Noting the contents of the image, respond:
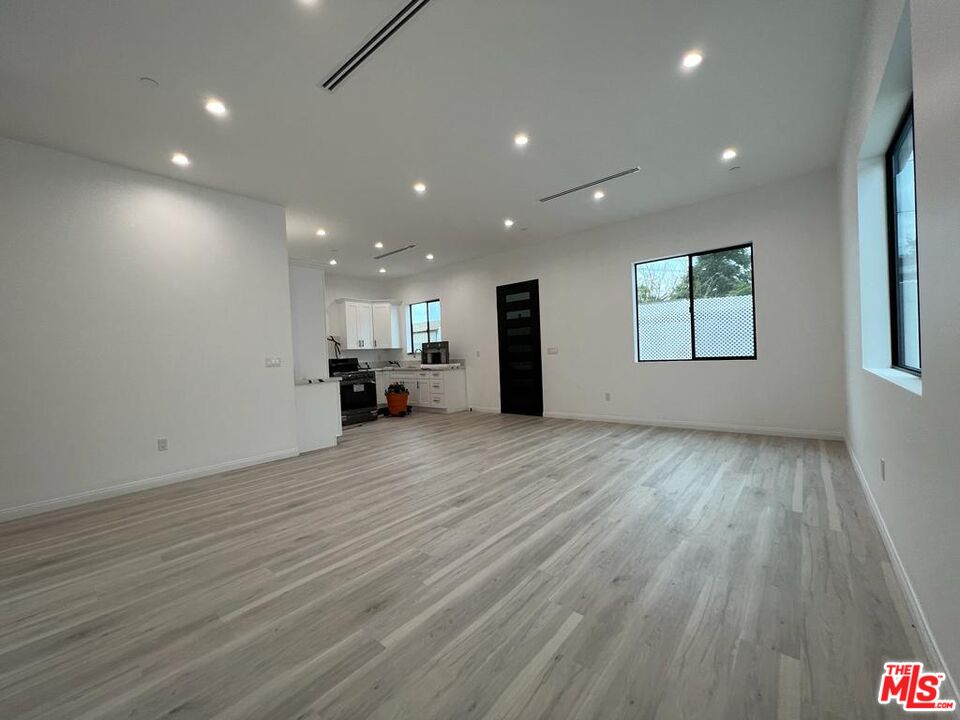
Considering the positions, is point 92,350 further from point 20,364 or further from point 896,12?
point 896,12

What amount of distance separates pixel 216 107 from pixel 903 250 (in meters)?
4.82

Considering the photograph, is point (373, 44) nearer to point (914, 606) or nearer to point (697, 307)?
point (914, 606)

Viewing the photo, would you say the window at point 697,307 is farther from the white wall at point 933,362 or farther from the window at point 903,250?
the white wall at point 933,362

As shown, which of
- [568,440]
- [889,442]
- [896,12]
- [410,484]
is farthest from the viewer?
[568,440]

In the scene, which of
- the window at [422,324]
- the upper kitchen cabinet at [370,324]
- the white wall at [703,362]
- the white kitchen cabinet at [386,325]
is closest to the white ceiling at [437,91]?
the white wall at [703,362]

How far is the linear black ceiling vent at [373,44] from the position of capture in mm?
2139

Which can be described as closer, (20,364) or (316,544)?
(316,544)

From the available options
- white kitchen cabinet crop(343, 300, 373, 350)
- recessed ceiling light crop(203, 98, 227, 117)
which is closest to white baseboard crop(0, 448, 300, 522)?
recessed ceiling light crop(203, 98, 227, 117)

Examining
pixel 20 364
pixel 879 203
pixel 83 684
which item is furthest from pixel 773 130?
pixel 20 364

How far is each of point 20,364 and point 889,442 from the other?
6.17 metres

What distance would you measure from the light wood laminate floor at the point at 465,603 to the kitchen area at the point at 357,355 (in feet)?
6.62

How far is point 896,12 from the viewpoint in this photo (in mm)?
1636

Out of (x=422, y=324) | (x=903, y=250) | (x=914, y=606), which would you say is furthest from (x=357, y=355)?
(x=914, y=606)

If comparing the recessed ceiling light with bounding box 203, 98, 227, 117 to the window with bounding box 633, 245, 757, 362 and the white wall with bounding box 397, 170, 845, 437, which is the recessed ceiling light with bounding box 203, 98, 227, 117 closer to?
the white wall with bounding box 397, 170, 845, 437
